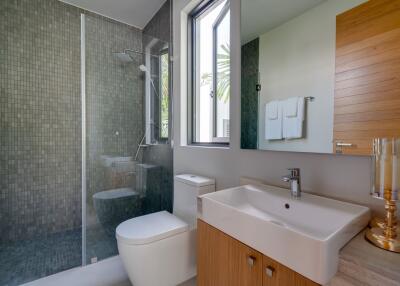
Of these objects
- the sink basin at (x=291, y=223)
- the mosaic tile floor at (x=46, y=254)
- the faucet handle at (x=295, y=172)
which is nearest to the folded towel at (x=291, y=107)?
the faucet handle at (x=295, y=172)

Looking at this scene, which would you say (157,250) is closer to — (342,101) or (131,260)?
(131,260)

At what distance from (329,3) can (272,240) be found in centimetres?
107

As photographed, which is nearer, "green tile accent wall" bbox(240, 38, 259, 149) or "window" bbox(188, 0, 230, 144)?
"green tile accent wall" bbox(240, 38, 259, 149)

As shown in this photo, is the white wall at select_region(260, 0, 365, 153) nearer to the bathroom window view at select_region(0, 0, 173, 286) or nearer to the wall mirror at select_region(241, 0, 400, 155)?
the wall mirror at select_region(241, 0, 400, 155)

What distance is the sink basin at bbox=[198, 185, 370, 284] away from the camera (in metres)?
0.55

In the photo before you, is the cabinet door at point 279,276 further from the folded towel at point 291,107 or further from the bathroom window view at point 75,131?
the bathroom window view at point 75,131

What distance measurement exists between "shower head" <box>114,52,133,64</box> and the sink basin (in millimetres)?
1760

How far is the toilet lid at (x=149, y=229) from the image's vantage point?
1.26 metres

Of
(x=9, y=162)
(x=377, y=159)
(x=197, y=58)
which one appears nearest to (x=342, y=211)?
(x=377, y=159)

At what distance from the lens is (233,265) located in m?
0.84

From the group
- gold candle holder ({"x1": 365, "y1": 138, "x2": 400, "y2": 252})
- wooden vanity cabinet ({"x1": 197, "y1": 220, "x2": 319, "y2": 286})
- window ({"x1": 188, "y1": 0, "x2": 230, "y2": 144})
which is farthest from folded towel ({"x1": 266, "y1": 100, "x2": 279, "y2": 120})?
wooden vanity cabinet ({"x1": 197, "y1": 220, "x2": 319, "y2": 286})

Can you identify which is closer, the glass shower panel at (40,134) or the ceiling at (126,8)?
the glass shower panel at (40,134)

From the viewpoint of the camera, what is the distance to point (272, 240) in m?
0.67

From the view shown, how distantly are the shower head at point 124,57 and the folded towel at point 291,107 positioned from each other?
171cm
